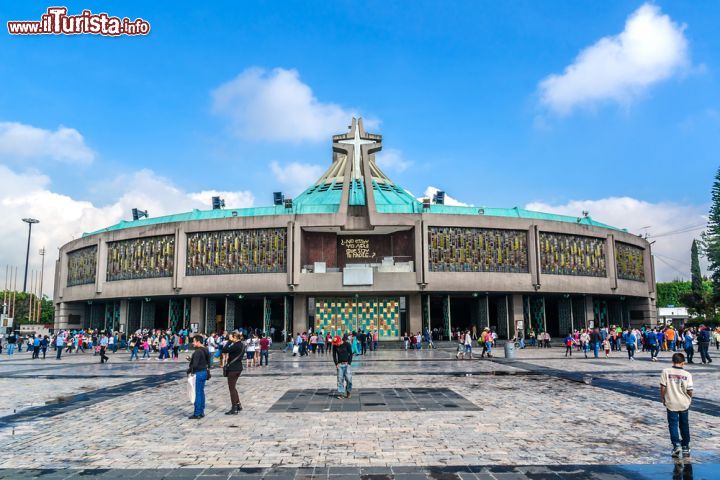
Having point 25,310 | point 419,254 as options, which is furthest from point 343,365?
point 25,310

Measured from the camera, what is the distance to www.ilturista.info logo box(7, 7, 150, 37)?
19.2 meters

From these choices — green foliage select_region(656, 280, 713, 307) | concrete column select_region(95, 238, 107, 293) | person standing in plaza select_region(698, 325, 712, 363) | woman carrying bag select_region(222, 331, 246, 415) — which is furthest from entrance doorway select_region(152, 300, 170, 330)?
green foliage select_region(656, 280, 713, 307)

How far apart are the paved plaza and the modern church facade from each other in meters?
24.7

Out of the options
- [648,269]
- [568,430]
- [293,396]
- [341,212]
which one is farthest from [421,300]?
[568,430]

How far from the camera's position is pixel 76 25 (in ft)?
63.4

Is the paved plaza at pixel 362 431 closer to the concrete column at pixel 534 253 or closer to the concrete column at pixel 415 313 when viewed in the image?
the concrete column at pixel 415 313

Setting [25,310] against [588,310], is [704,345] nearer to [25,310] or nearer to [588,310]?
[588,310]

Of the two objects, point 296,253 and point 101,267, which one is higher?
point 296,253

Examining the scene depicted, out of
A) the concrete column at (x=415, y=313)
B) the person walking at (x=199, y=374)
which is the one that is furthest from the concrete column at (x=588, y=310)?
the person walking at (x=199, y=374)

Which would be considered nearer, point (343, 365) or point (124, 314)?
point (343, 365)

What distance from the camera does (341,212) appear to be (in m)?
41.8

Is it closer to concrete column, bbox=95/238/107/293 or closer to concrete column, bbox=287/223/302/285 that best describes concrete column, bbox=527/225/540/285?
concrete column, bbox=287/223/302/285

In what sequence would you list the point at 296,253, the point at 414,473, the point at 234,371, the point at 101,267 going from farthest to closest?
the point at 101,267 → the point at 296,253 → the point at 234,371 → the point at 414,473

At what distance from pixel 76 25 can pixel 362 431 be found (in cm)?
1895
